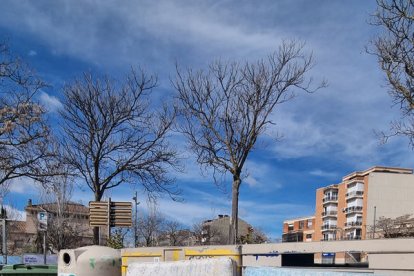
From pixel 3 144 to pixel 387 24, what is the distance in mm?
9431

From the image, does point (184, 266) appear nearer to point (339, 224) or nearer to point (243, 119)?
point (243, 119)

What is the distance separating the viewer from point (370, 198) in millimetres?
90875

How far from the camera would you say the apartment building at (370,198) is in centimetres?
9019

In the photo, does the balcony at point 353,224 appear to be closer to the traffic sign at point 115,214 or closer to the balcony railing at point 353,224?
the balcony railing at point 353,224

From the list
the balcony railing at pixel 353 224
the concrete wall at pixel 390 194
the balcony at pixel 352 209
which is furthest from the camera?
the balcony at pixel 352 209

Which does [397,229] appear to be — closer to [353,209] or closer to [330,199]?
[353,209]

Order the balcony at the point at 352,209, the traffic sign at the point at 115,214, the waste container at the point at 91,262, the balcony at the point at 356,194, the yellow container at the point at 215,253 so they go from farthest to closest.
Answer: the balcony at the point at 356,194
the balcony at the point at 352,209
the traffic sign at the point at 115,214
the waste container at the point at 91,262
the yellow container at the point at 215,253

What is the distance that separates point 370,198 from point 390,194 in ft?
12.1

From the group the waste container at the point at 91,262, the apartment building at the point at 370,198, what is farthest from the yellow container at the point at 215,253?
the apartment building at the point at 370,198

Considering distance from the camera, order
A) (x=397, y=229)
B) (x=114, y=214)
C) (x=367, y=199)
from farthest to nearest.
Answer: (x=367, y=199)
(x=397, y=229)
(x=114, y=214)

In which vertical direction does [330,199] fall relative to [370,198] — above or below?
below

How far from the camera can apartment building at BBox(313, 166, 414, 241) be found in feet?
296

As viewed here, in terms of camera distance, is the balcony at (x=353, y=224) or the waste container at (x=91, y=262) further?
the balcony at (x=353, y=224)

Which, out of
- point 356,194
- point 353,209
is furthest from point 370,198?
point 353,209
